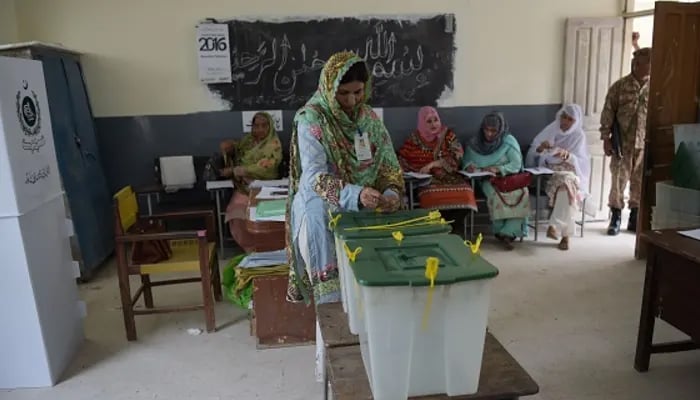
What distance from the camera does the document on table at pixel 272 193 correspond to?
311 cm

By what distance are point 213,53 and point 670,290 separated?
3.66 metres

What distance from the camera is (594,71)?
15.6 ft

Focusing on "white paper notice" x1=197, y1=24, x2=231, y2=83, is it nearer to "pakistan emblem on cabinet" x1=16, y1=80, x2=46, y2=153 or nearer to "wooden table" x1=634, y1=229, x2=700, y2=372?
"pakistan emblem on cabinet" x1=16, y1=80, x2=46, y2=153

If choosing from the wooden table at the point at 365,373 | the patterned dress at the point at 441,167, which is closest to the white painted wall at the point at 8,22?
Result: the patterned dress at the point at 441,167

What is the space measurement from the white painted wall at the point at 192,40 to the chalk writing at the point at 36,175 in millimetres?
2029

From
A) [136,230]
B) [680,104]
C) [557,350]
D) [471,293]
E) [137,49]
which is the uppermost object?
[137,49]

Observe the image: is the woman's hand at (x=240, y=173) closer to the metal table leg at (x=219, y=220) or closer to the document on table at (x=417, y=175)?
the metal table leg at (x=219, y=220)

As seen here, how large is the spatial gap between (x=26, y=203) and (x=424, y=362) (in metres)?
1.92

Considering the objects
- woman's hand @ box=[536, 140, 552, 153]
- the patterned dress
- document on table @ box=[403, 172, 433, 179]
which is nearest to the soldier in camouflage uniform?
woman's hand @ box=[536, 140, 552, 153]

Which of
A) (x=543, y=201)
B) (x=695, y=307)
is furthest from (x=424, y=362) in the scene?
(x=543, y=201)

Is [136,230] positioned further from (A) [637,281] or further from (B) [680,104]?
(B) [680,104]

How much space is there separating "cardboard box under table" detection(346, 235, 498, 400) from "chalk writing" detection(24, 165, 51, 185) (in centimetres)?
177

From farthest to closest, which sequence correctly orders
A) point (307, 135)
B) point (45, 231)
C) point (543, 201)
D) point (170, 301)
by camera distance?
point (543, 201), point (170, 301), point (45, 231), point (307, 135)

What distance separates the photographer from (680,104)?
3672mm
